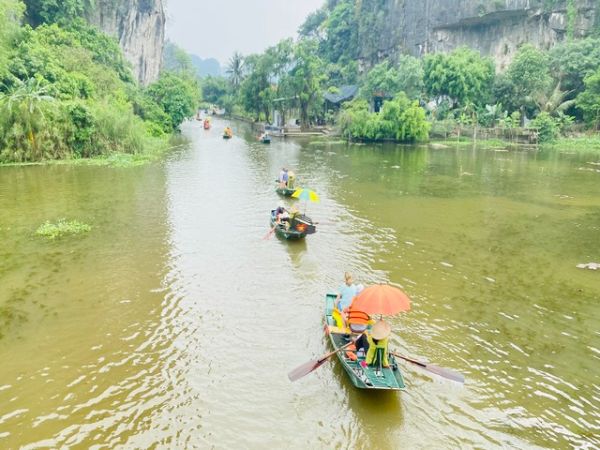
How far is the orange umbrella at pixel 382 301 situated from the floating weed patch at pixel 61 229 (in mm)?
13492

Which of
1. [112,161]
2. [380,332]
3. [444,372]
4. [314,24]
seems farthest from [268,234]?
[314,24]

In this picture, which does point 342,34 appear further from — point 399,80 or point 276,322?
point 276,322

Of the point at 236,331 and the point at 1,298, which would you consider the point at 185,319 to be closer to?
the point at 236,331

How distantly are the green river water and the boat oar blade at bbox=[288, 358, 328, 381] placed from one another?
339 mm

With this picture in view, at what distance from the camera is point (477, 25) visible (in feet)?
217

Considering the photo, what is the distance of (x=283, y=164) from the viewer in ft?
124

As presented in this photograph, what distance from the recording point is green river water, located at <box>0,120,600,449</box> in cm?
790

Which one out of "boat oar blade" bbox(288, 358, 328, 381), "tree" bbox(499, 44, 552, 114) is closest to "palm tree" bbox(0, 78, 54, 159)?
"boat oar blade" bbox(288, 358, 328, 381)

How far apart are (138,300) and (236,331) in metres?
3.27

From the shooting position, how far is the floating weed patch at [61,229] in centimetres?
1750

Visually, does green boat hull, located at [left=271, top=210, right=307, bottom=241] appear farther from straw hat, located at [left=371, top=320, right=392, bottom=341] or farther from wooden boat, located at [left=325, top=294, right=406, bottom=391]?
straw hat, located at [left=371, top=320, right=392, bottom=341]

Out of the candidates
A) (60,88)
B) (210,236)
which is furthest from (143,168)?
(210,236)

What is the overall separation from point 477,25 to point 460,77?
52.8 feet

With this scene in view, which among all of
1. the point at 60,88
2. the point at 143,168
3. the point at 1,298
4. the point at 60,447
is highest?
the point at 60,88
